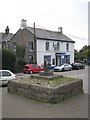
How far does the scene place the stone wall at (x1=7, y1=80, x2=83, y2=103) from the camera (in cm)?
715

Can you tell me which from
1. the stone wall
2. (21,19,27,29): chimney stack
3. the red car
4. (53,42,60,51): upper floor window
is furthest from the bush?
(53,42,60,51): upper floor window

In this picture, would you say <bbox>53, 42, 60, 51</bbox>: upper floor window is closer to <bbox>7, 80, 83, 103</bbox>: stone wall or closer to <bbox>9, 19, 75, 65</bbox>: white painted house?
<bbox>9, 19, 75, 65</bbox>: white painted house

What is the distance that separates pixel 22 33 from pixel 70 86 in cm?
2599

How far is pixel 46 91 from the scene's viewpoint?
7.25 m

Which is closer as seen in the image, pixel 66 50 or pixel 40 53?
pixel 40 53

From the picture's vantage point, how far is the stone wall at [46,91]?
7153 millimetres

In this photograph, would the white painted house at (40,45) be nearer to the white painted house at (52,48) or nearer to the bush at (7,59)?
the white painted house at (52,48)

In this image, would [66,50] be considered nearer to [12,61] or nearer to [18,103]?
[12,61]

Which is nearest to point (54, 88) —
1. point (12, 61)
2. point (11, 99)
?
point (11, 99)

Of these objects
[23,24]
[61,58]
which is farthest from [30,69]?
[61,58]

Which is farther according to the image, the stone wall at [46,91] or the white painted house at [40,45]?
the white painted house at [40,45]

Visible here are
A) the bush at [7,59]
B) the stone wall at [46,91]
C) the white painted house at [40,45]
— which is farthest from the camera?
the white painted house at [40,45]

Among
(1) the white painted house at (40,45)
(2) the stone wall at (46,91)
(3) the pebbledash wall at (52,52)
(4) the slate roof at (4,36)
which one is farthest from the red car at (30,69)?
(4) the slate roof at (4,36)

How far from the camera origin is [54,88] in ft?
23.4
